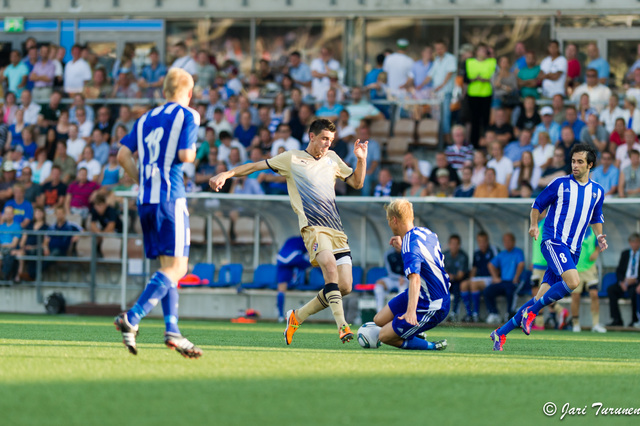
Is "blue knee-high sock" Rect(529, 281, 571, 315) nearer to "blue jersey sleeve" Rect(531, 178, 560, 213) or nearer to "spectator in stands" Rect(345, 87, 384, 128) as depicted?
"blue jersey sleeve" Rect(531, 178, 560, 213)

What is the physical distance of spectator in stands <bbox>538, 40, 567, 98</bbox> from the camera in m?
19.2

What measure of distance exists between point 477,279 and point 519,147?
2.75m

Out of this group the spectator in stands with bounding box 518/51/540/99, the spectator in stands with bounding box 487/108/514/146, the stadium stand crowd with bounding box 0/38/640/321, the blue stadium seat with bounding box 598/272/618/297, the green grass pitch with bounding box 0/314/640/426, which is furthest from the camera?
the spectator in stands with bounding box 518/51/540/99

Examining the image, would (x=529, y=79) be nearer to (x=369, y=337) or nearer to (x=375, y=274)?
(x=375, y=274)

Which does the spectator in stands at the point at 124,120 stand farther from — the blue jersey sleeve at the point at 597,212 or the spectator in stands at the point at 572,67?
the blue jersey sleeve at the point at 597,212

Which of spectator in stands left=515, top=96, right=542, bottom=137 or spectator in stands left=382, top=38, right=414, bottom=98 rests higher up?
spectator in stands left=382, top=38, right=414, bottom=98

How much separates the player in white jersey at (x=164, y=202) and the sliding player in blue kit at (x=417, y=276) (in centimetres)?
204

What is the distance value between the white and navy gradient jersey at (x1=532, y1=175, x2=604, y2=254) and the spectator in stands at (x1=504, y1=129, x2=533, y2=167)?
751 cm

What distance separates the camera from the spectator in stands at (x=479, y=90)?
18891 millimetres

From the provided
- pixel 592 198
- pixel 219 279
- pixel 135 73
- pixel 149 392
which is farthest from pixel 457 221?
pixel 149 392

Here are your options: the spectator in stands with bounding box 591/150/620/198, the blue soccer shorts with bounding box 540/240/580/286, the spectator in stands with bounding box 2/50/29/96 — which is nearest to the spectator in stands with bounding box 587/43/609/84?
the spectator in stands with bounding box 591/150/620/198

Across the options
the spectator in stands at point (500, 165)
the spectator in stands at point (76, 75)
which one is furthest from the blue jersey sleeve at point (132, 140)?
the spectator in stands at point (76, 75)

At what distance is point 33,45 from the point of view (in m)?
23.3

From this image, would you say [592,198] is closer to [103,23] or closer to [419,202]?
[419,202]
